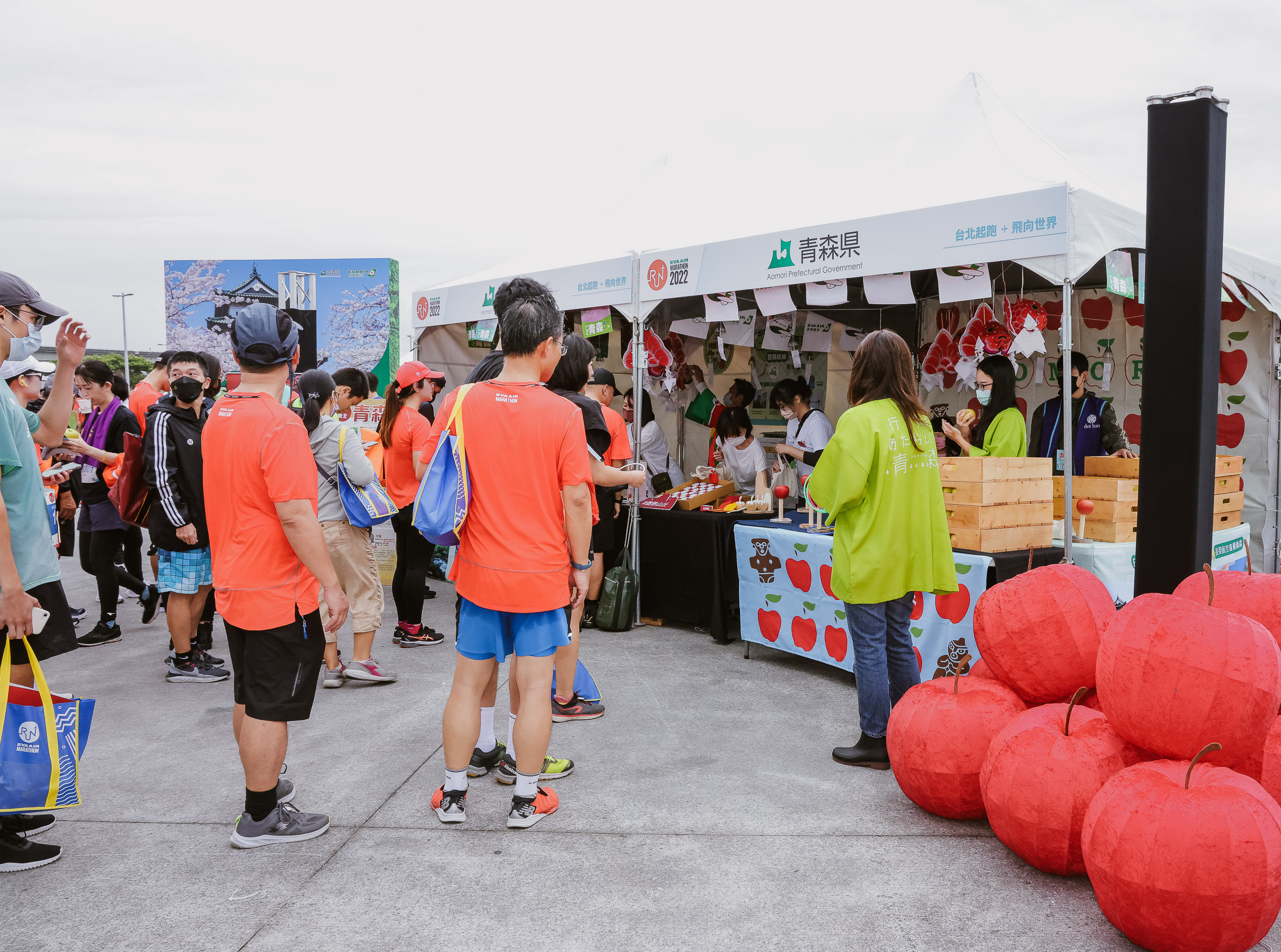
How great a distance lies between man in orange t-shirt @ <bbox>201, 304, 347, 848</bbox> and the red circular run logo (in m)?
3.56

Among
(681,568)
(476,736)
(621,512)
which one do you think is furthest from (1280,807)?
(621,512)

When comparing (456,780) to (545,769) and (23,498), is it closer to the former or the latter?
(545,769)

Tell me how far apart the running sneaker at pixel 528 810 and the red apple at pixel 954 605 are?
2190mm

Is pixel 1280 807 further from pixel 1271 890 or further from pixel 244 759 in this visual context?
pixel 244 759

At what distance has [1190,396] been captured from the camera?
3.01 metres

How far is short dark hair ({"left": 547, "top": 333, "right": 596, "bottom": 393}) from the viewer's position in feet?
13.2

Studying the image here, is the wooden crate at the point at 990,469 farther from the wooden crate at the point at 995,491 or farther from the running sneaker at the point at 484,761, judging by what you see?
the running sneaker at the point at 484,761

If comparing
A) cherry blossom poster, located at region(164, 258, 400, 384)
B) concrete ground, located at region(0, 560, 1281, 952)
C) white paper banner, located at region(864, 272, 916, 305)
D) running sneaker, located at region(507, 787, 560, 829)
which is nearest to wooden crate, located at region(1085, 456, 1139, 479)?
white paper banner, located at region(864, 272, 916, 305)

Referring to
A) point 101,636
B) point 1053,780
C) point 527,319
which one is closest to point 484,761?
point 527,319

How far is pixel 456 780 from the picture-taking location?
319 cm

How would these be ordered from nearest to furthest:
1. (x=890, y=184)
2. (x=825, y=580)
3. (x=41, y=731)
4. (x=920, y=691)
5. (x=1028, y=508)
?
(x=41, y=731) → (x=920, y=691) → (x=1028, y=508) → (x=825, y=580) → (x=890, y=184)

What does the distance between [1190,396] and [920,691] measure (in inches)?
53.0

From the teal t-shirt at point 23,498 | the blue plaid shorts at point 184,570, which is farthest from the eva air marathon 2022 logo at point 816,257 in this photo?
the teal t-shirt at point 23,498

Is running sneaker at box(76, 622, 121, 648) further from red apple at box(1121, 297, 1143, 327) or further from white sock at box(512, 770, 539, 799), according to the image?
red apple at box(1121, 297, 1143, 327)
